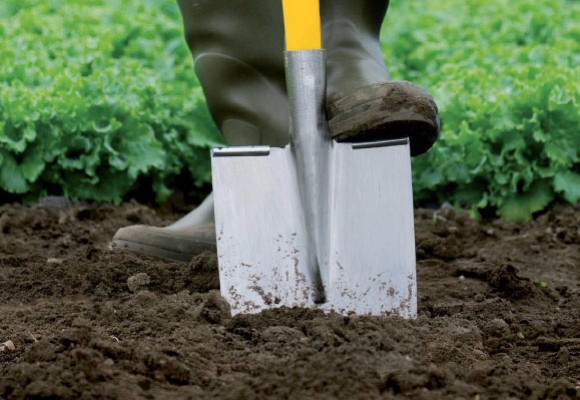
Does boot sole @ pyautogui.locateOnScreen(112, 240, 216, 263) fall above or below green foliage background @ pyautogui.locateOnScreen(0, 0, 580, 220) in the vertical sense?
below

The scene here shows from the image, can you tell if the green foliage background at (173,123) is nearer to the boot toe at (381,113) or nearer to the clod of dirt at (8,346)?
the boot toe at (381,113)

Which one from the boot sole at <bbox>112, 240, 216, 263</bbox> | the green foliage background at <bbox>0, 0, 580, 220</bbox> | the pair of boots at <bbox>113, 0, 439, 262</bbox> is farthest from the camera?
the green foliage background at <bbox>0, 0, 580, 220</bbox>

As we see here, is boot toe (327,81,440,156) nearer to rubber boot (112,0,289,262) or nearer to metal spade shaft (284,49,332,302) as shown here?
metal spade shaft (284,49,332,302)

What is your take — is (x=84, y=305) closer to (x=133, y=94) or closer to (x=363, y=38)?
(x=363, y=38)

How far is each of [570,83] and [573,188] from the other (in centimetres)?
44

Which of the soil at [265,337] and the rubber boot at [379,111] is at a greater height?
the rubber boot at [379,111]

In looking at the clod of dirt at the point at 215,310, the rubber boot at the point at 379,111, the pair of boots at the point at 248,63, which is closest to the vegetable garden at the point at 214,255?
the clod of dirt at the point at 215,310

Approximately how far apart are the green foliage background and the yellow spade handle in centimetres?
186

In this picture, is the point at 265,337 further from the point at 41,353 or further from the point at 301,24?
the point at 301,24

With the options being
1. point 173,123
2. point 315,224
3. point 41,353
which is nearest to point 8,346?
point 41,353

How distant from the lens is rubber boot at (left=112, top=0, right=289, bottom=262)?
306 centimetres

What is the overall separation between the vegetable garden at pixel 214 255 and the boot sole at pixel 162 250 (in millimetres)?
42

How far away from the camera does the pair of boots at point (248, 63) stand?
9.75ft

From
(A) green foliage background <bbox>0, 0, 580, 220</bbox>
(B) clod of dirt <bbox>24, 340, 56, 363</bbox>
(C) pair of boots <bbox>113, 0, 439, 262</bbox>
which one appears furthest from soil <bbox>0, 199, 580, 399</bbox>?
(A) green foliage background <bbox>0, 0, 580, 220</bbox>
